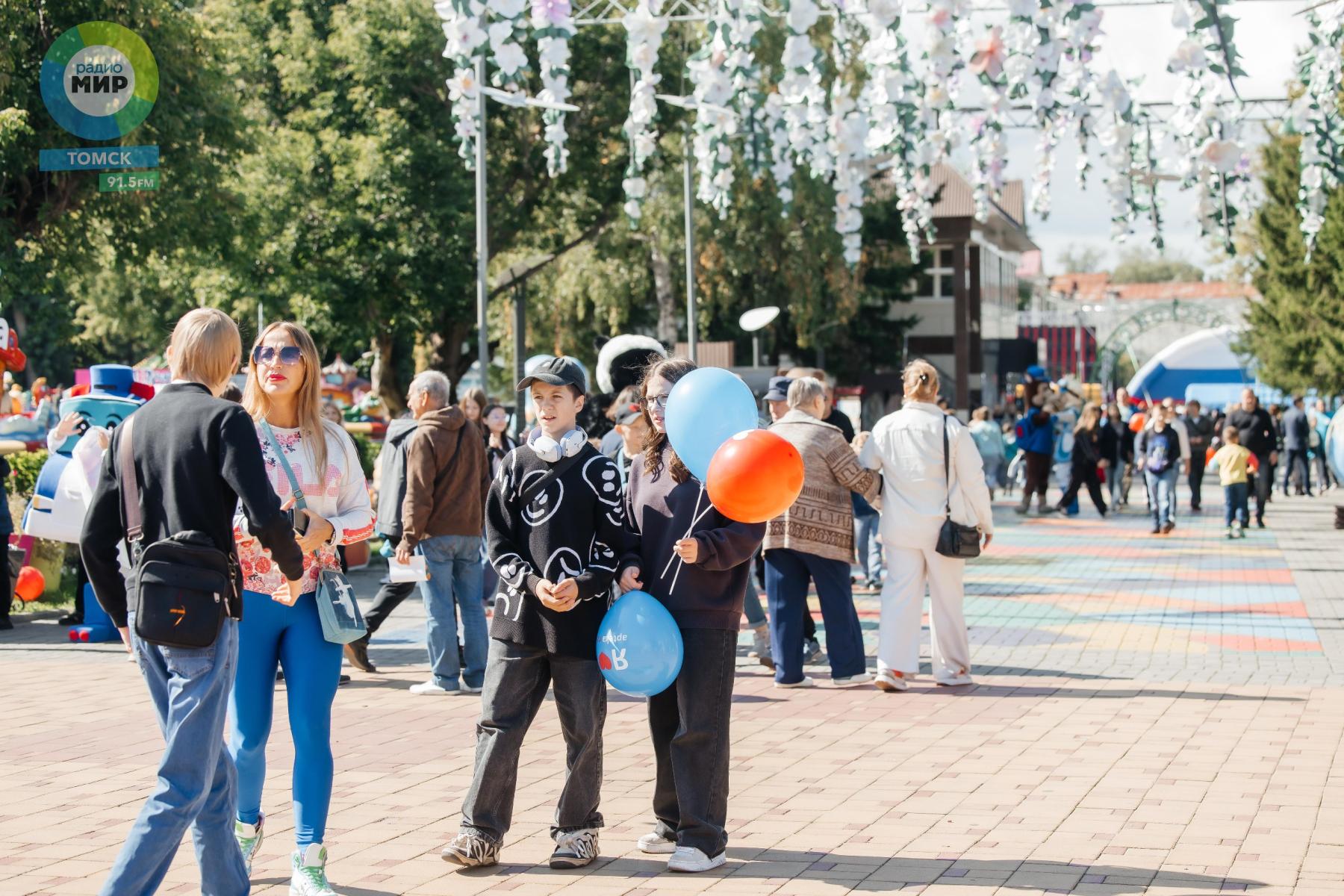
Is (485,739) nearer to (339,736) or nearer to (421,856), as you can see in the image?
(421,856)

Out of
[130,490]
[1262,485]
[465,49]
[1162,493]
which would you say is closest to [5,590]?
[465,49]

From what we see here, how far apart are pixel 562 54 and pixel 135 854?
6748mm

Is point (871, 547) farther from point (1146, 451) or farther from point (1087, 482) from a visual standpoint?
point (1087, 482)

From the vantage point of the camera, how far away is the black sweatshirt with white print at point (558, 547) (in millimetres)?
5520

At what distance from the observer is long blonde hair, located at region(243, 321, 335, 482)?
5.23m

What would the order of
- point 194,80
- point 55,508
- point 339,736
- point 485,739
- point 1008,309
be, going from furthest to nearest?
1. point 1008,309
2. point 194,80
3. point 55,508
4. point 339,736
5. point 485,739

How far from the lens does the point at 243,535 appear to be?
509 centimetres

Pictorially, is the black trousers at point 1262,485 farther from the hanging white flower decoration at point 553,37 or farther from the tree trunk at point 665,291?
the tree trunk at point 665,291

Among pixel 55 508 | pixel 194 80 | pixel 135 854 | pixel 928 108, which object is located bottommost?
pixel 135 854

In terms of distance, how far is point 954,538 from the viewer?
9477mm

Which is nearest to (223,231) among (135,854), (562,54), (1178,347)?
(562,54)

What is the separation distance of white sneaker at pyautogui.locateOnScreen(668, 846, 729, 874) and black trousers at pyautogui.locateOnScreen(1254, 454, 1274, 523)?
19.8 metres

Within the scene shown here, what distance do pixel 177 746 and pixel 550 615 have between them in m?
1.43

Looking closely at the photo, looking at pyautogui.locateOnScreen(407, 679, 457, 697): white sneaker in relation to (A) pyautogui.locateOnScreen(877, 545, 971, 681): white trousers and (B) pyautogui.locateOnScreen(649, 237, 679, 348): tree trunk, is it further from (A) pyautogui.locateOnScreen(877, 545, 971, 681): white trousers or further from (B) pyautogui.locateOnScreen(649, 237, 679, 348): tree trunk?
(B) pyautogui.locateOnScreen(649, 237, 679, 348): tree trunk
